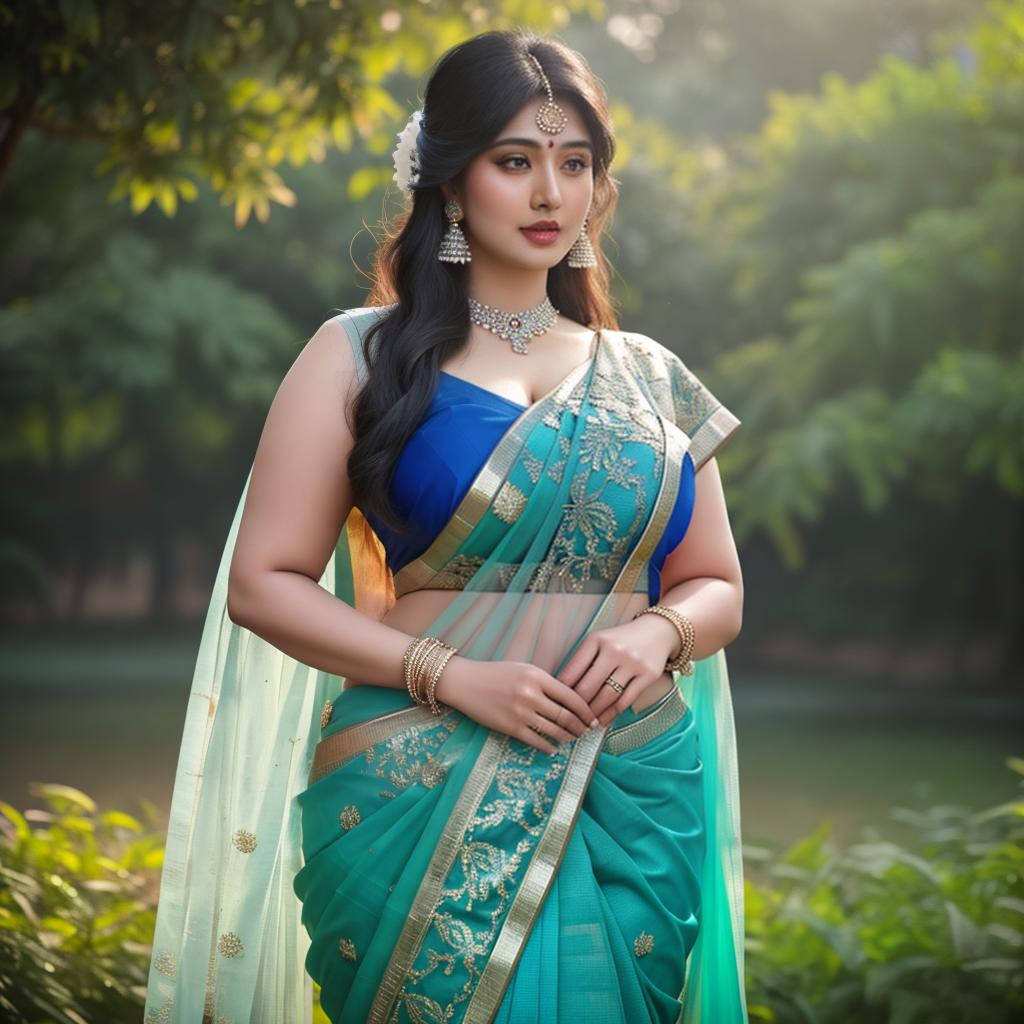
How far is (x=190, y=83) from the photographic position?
10.0 feet

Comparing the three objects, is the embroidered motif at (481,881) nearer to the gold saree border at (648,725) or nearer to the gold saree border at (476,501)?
the gold saree border at (648,725)

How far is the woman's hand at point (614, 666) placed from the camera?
1780mm

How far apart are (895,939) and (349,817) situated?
1.82 meters

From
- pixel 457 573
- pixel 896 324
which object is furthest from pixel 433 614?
pixel 896 324

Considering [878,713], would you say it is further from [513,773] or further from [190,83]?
[513,773]

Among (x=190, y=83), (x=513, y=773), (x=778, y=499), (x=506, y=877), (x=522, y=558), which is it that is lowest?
(x=506, y=877)

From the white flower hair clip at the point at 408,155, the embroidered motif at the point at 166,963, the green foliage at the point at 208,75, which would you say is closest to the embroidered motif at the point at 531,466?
the white flower hair clip at the point at 408,155

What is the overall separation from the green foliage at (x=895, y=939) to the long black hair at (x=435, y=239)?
1.79 meters

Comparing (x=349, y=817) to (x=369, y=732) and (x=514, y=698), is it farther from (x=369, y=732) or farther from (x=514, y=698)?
(x=514, y=698)

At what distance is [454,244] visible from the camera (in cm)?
197

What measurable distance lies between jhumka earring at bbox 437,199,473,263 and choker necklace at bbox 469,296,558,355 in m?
0.07

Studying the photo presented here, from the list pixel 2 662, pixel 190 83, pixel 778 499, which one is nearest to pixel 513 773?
pixel 190 83

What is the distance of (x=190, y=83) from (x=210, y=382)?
293 inches

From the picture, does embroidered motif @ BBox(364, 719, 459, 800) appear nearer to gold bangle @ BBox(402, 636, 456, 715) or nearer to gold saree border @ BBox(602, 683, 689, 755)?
gold bangle @ BBox(402, 636, 456, 715)
